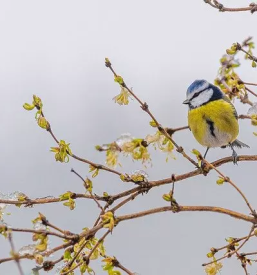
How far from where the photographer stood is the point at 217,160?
6.36 feet

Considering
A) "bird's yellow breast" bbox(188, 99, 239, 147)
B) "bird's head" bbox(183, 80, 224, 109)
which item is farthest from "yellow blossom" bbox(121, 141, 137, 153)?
"bird's head" bbox(183, 80, 224, 109)

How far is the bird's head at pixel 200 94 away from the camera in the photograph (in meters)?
2.90

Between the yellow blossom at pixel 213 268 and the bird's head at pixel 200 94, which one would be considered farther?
the bird's head at pixel 200 94

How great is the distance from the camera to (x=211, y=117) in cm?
282

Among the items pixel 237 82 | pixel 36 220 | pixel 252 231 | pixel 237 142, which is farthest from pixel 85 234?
pixel 237 142

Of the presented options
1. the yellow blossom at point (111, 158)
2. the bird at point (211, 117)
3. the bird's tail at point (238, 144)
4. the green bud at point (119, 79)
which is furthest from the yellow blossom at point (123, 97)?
the bird's tail at point (238, 144)

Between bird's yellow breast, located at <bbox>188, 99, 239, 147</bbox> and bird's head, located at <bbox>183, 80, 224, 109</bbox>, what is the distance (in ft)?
0.14

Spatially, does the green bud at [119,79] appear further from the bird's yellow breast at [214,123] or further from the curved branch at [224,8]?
the bird's yellow breast at [214,123]

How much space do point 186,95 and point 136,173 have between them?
4.43 ft

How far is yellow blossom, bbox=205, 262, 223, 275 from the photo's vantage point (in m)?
1.96

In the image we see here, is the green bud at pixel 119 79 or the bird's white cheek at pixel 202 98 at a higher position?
the bird's white cheek at pixel 202 98

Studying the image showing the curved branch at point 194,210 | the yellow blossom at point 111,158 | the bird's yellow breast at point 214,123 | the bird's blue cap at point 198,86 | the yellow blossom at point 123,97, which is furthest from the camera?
the bird's blue cap at point 198,86

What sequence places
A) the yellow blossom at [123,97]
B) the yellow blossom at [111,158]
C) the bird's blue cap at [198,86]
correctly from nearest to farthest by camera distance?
the yellow blossom at [111,158] → the yellow blossom at [123,97] → the bird's blue cap at [198,86]

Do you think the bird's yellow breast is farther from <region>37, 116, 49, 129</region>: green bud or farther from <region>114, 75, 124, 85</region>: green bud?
<region>37, 116, 49, 129</region>: green bud
